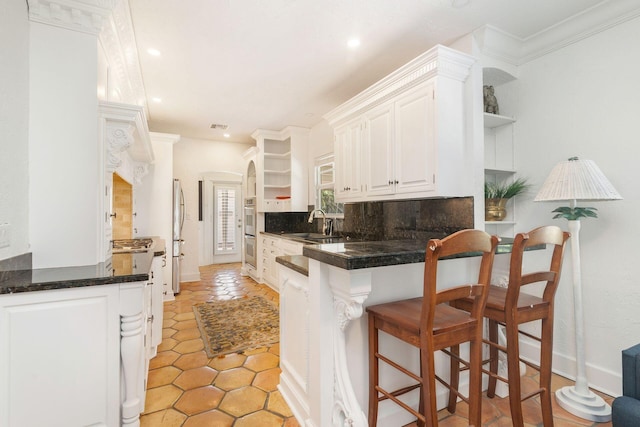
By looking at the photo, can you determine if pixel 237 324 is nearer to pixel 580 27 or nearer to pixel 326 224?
pixel 326 224

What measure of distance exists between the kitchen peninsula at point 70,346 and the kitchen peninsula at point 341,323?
2.84 ft

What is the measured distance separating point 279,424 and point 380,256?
1253 mm

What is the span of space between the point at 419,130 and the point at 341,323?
169 centimetres

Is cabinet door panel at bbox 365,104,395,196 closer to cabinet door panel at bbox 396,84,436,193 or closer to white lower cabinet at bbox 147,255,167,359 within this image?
cabinet door panel at bbox 396,84,436,193

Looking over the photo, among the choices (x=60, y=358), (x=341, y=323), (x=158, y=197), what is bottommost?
(x=60, y=358)

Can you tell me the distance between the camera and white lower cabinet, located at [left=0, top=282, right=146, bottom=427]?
128cm

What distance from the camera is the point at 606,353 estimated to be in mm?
2145

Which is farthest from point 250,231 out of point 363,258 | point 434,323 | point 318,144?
point 434,323

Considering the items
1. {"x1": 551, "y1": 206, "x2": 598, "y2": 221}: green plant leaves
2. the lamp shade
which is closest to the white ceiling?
the lamp shade

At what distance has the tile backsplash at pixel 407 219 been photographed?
2.48 metres

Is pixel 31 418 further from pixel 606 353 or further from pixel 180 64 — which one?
pixel 606 353

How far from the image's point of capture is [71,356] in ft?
4.47

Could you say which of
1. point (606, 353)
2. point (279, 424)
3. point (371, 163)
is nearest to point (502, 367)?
point (606, 353)

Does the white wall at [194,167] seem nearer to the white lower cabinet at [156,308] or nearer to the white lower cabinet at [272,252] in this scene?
the white lower cabinet at [272,252]
